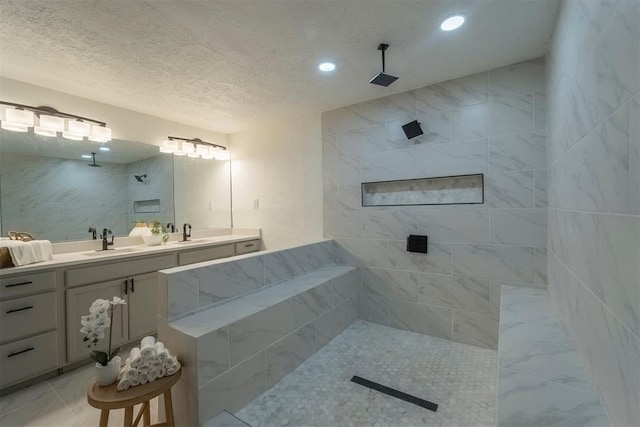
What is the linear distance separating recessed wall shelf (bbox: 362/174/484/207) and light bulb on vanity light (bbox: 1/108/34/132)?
299 centimetres

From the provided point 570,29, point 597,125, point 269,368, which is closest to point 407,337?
point 269,368

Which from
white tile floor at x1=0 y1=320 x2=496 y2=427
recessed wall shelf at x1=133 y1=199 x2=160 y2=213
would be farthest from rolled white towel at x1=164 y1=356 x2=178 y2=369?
recessed wall shelf at x1=133 y1=199 x2=160 y2=213

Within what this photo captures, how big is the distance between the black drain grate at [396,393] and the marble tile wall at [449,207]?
0.95 metres

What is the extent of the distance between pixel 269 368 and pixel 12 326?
5.91 feet

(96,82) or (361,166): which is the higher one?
(96,82)

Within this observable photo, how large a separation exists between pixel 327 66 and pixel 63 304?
2760mm

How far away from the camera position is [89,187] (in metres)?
2.76

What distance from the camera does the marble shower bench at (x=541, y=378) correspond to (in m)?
0.96

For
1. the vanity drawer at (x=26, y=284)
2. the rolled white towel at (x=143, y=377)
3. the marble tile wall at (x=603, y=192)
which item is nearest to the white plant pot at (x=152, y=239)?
the vanity drawer at (x=26, y=284)

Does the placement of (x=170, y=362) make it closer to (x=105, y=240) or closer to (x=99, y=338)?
(x=99, y=338)

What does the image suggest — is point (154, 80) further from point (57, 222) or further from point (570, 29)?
point (570, 29)

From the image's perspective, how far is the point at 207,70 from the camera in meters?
2.22

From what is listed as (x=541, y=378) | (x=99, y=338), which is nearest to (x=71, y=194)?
(x=99, y=338)

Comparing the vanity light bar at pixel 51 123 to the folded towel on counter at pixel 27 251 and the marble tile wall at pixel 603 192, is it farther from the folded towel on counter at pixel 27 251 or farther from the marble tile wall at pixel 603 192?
the marble tile wall at pixel 603 192
